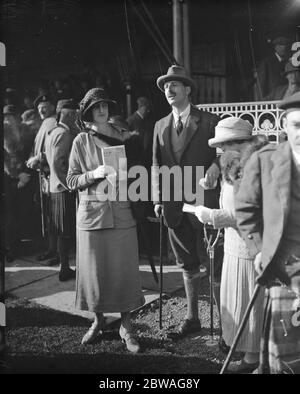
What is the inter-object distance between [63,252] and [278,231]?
9.70ft

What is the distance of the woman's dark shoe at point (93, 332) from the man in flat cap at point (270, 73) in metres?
2.71

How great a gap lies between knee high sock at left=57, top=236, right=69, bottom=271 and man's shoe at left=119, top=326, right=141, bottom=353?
1440 millimetres

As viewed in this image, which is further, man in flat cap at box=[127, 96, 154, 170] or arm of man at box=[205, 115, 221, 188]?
man in flat cap at box=[127, 96, 154, 170]

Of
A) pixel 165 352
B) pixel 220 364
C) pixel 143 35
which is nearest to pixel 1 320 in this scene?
pixel 165 352

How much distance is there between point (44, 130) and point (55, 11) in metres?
1.29

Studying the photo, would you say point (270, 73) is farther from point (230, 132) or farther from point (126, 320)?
point (126, 320)

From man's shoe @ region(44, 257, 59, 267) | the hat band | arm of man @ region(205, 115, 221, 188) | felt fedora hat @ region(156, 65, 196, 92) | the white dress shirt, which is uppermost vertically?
felt fedora hat @ region(156, 65, 196, 92)

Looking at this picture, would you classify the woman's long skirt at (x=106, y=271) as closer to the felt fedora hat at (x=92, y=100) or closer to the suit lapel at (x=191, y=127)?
the suit lapel at (x=191, y=127)

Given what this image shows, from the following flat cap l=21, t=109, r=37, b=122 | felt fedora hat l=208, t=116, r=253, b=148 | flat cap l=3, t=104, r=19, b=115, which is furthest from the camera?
flat cap l=21, t=109, r=37, b=122

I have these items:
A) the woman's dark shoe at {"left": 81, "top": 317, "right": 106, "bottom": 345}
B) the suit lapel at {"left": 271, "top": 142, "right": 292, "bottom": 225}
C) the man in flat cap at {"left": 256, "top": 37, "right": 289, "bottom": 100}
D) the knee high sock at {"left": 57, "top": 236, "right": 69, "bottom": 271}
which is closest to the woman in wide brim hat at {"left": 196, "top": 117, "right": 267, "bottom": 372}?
the suit lapel at {"left": 271, "top": 142, "right": 292, "bottom": 225}

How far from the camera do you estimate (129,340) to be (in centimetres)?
361

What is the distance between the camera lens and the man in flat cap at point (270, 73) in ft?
14.2

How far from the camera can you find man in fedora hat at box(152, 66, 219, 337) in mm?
3656

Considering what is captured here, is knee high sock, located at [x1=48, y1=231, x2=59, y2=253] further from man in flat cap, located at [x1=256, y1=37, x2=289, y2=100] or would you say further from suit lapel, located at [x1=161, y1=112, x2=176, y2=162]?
man in flat cap, located at [x1=256, y1=37, x2=289, y2=100]
